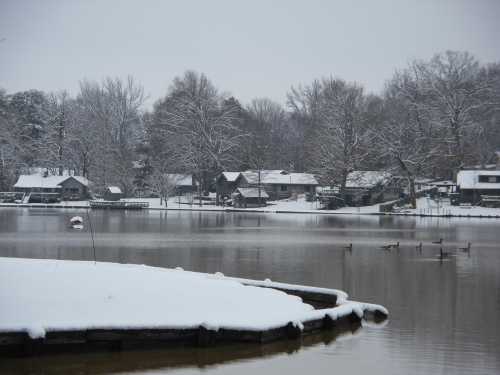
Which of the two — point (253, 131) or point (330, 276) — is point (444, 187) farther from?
point (330, 276)

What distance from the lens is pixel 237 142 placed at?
10081cm

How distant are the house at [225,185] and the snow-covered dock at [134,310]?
76082 millimetres

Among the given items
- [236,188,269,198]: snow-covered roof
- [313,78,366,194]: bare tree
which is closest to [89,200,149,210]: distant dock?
[236,188,269,198]: snow-covered roof

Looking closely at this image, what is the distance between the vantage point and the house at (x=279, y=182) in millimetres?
97188

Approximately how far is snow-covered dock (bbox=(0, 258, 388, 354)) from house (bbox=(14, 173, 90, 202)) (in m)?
81.4

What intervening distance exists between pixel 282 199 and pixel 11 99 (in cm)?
5068

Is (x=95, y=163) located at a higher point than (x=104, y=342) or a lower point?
higher

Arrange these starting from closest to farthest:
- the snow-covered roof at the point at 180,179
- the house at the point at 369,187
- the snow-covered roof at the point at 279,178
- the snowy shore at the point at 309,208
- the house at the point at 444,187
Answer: the snowy shore at the point at 309,208 < the house at the point at 369,187 < the house at the point at 444,187 < the snow-covered roof at the point at 279,178 < the snow-covered roof at the point at 180,179

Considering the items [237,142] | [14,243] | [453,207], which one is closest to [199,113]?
[237,142]

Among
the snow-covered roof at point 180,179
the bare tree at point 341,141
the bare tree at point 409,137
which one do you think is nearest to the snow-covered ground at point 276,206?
the snow-covered roof at point 180,179

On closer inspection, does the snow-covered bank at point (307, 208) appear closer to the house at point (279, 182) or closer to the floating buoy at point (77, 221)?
the house at point (279, 182)

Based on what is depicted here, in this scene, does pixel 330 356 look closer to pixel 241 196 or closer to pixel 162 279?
pixel 162 279

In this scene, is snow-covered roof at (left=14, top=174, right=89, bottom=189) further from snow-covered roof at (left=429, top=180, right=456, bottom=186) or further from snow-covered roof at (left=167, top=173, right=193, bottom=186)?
snow-covered roof at (left=429, top=180, right=456, bottom=186)

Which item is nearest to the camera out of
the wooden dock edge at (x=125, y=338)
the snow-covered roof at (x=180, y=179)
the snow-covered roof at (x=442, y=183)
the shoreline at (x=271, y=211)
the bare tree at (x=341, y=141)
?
the wooden dock edge at (x=125, y=338)
